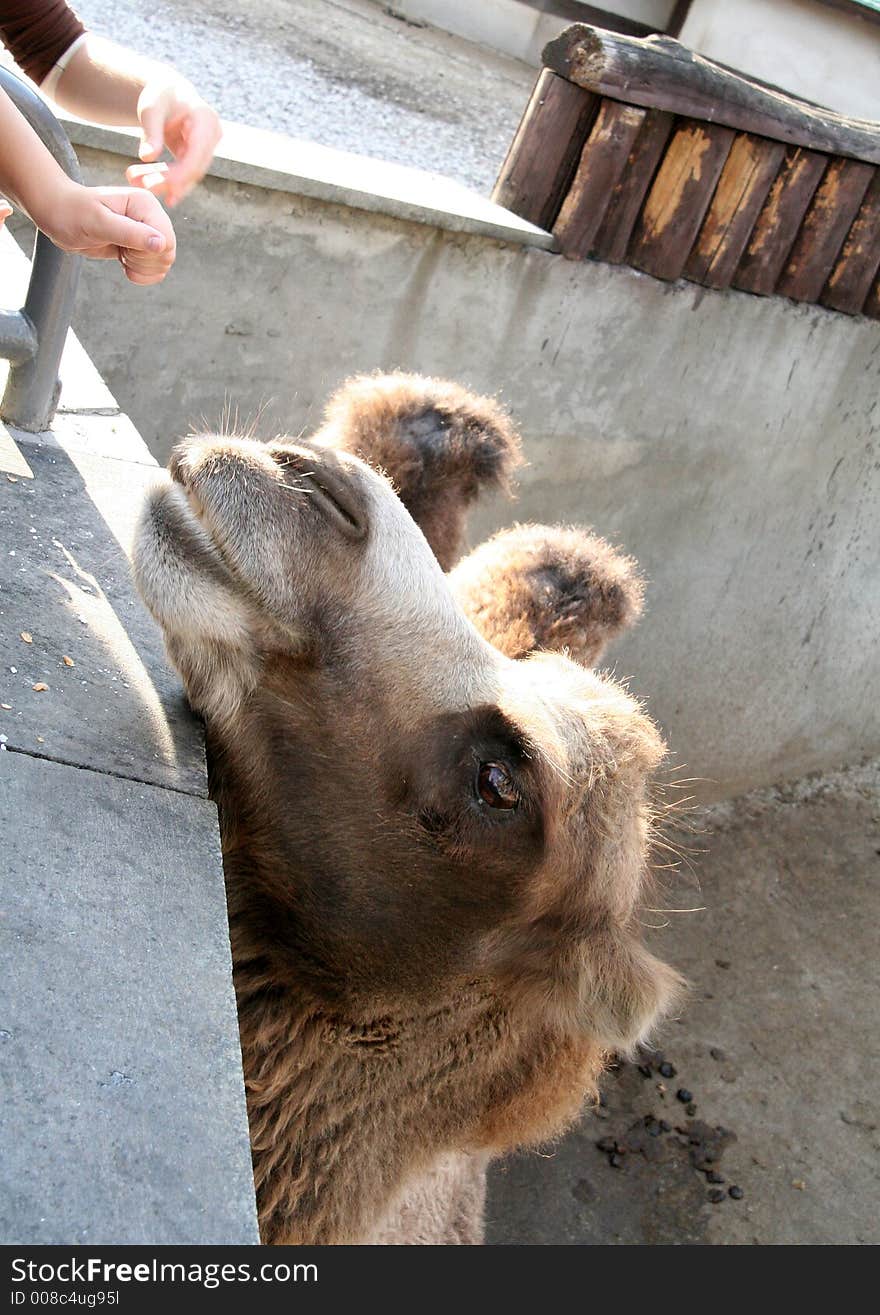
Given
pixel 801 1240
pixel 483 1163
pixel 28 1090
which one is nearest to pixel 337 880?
pixel 28 1090

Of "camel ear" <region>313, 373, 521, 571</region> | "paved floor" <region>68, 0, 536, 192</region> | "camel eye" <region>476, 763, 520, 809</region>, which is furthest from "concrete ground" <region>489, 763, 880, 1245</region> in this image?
"paved floor" <region>68, 0, 536, 192</region>

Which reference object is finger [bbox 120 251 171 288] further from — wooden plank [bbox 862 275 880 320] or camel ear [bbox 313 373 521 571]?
wooden plank [bbox 862 275 880 320]

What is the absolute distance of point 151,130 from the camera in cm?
223

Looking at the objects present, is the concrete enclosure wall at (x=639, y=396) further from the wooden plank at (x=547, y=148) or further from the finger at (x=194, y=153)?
the finger at (x=194, y=153)

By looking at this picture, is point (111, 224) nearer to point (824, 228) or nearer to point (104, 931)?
point (104, 931)

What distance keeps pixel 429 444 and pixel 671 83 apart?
9.02 ft

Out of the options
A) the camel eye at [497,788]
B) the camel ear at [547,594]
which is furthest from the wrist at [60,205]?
the camel ear at [547,594]

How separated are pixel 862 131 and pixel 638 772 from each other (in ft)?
15.9

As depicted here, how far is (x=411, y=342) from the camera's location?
5.25 m

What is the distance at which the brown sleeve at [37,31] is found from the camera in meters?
2.49

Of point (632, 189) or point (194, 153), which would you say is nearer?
point (194, 153)

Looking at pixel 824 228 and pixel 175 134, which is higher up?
pixel 824 228

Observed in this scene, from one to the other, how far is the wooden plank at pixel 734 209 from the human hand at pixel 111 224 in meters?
4.37

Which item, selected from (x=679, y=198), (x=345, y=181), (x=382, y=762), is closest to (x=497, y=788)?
(x=382, y=762)
